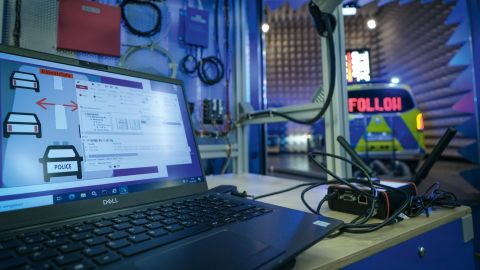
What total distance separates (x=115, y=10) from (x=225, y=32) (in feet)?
1.68

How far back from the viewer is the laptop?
274mm

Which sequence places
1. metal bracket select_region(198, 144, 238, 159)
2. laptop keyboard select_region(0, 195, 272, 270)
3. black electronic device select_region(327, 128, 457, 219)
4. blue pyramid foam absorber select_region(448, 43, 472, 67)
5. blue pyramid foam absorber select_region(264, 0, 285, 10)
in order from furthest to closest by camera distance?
1. blue pyramid foam absorber select_region(264, 0, 285, 10)
2. blue pyramid foam absorber select_region(448, 43, 472, 67)
3. metal bracket select_region(198, 144, 238, 159)
4. black electronic device select_region(327, 128, 457, 219)
5. laptop keyboard select_region(0, 195, 272, 270)

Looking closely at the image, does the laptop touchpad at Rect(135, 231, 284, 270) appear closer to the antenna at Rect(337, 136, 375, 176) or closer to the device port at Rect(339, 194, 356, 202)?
the device port at Rect(339, 194, 356, 202)

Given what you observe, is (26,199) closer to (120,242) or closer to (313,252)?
(120,242)

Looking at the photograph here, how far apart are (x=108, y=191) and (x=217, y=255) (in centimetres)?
25

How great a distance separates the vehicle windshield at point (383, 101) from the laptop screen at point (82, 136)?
94.5 inches

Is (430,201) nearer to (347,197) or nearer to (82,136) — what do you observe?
(347,197)

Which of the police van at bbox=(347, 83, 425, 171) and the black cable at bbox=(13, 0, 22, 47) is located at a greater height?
the black cable at bbox=(13, 0, 22, 47)

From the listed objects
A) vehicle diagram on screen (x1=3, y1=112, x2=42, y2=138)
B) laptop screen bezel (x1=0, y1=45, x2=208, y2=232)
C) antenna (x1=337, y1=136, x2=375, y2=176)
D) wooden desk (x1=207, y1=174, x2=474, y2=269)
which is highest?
vehicle diagram on screen (x1=3, y1=112, x2=42, y2=138)

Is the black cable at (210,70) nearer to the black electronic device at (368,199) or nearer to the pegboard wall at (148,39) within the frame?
the pegboard wall at (148,39)

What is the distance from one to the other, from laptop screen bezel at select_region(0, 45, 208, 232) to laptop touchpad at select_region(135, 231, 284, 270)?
0.19 meters

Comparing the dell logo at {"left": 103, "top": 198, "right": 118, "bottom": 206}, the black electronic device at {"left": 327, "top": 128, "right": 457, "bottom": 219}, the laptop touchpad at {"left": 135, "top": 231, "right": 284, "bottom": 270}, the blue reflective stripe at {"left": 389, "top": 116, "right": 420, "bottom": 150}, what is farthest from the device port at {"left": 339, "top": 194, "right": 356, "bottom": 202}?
the blue reflective stripe at {"left": 389, "top": 116, "right": 420, "bottom": 150}

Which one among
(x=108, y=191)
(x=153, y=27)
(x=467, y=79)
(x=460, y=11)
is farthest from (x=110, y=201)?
(x=460, y=11)

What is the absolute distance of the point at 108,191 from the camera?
1.41 ft
